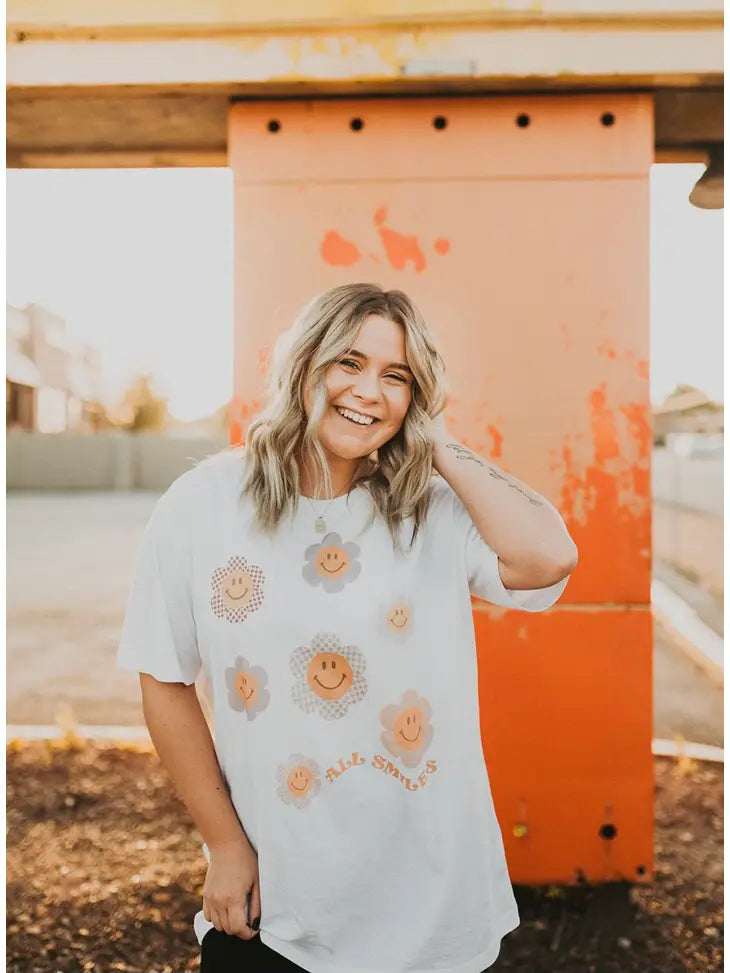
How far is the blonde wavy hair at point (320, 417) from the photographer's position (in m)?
1.37

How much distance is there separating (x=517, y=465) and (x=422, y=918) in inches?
48.1

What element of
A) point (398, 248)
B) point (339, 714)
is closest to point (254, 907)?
point (339, 714)

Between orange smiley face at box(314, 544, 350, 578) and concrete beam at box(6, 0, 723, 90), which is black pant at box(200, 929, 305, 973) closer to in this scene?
orange smiley face at box(314, 544, 350, 578)

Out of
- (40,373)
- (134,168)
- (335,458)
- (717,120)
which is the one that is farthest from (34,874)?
(40,373)

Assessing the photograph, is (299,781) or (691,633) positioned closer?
(299,781)

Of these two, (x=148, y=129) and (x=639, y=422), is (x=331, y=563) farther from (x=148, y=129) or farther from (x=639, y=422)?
(x=148, y=129)

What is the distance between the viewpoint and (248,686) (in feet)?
4.29

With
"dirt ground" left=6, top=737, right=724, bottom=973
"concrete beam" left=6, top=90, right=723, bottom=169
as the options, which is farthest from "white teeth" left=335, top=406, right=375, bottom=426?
"dirt ground" left=6, top=737, right=724, bottom=973

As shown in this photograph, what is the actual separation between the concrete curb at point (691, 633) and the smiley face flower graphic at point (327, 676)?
383cm

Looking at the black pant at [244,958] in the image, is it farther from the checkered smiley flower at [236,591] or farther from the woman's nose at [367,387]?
the woman's nose at [367,387]

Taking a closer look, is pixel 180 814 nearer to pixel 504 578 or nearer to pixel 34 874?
pixel 34 874

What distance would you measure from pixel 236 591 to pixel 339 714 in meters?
0.29

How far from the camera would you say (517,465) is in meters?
2.11

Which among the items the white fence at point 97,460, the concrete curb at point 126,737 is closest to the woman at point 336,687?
the concrete curb at point 126,737
